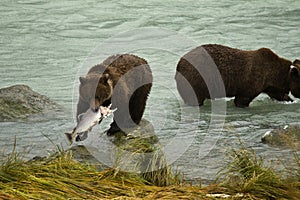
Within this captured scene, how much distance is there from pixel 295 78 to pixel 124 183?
4.09 meters

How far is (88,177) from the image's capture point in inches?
217

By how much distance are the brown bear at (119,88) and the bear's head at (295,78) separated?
2139mm

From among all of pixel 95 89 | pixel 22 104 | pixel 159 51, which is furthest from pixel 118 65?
pixel 159 51

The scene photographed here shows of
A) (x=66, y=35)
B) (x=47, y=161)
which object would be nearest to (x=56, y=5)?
(x=66, y=35)

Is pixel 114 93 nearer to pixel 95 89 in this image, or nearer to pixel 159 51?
pixel 95 89

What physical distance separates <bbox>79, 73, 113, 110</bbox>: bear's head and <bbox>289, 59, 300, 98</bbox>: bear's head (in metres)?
2.96

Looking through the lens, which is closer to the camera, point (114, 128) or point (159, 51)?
point (114, 128)

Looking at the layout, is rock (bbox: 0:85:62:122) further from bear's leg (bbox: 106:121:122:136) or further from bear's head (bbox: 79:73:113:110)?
bear's head (bbox: 79:73:113:110)

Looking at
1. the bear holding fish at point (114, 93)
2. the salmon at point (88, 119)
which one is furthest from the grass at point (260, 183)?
the bear holding fish at point (114, 93)

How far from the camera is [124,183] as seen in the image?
551cm

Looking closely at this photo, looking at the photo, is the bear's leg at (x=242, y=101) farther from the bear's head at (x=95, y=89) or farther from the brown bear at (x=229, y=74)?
the bear's head at (x=95, y=89)

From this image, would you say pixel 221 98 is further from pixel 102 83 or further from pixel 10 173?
pixel 10 173

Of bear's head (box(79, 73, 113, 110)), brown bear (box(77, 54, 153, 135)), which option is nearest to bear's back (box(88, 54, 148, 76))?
brown bear (box(77, 54, 153, 135))

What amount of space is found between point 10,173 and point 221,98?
14.3ft
